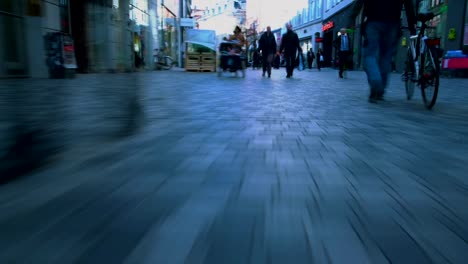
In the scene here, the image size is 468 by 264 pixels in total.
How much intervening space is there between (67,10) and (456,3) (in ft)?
50.6

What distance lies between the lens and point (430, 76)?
594 cm

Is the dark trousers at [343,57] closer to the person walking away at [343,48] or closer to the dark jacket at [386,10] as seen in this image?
the person walking away at [343,48]

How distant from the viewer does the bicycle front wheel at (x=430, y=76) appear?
18.6 ft

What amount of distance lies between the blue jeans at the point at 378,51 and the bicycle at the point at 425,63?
0.30m

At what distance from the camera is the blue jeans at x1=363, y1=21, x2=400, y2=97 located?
6527 millimetres

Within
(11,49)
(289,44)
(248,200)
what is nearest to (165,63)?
(289,44)

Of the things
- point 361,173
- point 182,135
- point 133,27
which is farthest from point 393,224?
point 133,27

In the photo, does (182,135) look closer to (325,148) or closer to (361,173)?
(325,148)

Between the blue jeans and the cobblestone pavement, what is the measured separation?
2.61m

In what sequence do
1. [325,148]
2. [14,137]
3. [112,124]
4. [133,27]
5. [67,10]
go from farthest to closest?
1. [133,27]
2. [67,10]
3. [112,124]
4. [325,148]
5. [14,137]

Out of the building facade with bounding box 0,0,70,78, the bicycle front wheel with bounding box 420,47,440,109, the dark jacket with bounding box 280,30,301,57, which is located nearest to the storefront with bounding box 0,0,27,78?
the building facade with bounding box 0,0,70,78

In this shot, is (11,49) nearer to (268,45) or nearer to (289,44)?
(268,45)

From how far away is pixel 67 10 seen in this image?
1575 centimetres

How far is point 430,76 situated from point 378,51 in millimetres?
1001
